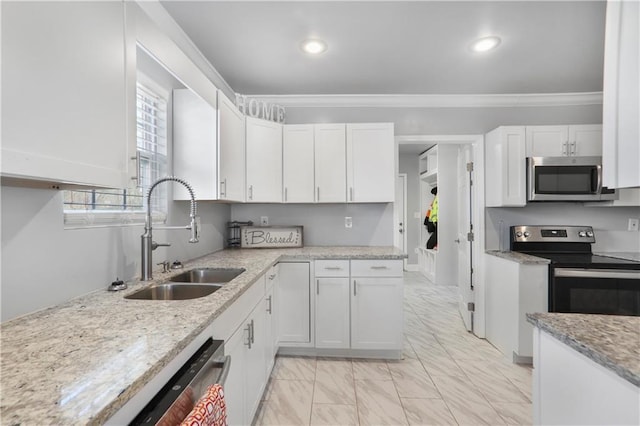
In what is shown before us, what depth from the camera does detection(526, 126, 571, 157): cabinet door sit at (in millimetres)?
2838

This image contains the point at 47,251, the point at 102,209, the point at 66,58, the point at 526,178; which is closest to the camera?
the point at 66,58

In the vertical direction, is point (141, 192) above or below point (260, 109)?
below

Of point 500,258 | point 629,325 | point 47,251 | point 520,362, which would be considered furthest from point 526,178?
point 47,251

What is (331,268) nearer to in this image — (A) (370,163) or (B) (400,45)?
(A) (370,163)

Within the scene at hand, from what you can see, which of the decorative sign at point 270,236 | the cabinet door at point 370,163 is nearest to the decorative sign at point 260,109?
the cabinet door at point 370,163

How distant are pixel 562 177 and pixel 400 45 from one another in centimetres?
191

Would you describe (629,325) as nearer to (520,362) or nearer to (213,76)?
(520,362)

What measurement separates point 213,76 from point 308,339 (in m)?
2.44

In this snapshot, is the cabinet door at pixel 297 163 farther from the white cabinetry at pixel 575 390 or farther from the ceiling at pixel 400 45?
the white cabinetry at pixel 575 390

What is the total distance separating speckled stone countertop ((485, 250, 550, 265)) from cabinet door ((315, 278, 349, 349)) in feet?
4.72

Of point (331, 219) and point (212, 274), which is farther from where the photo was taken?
point (331, 219)

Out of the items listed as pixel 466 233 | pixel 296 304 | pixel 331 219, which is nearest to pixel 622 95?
pixel 296 304

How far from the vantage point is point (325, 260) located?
2.66m

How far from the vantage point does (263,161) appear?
2904 mm
